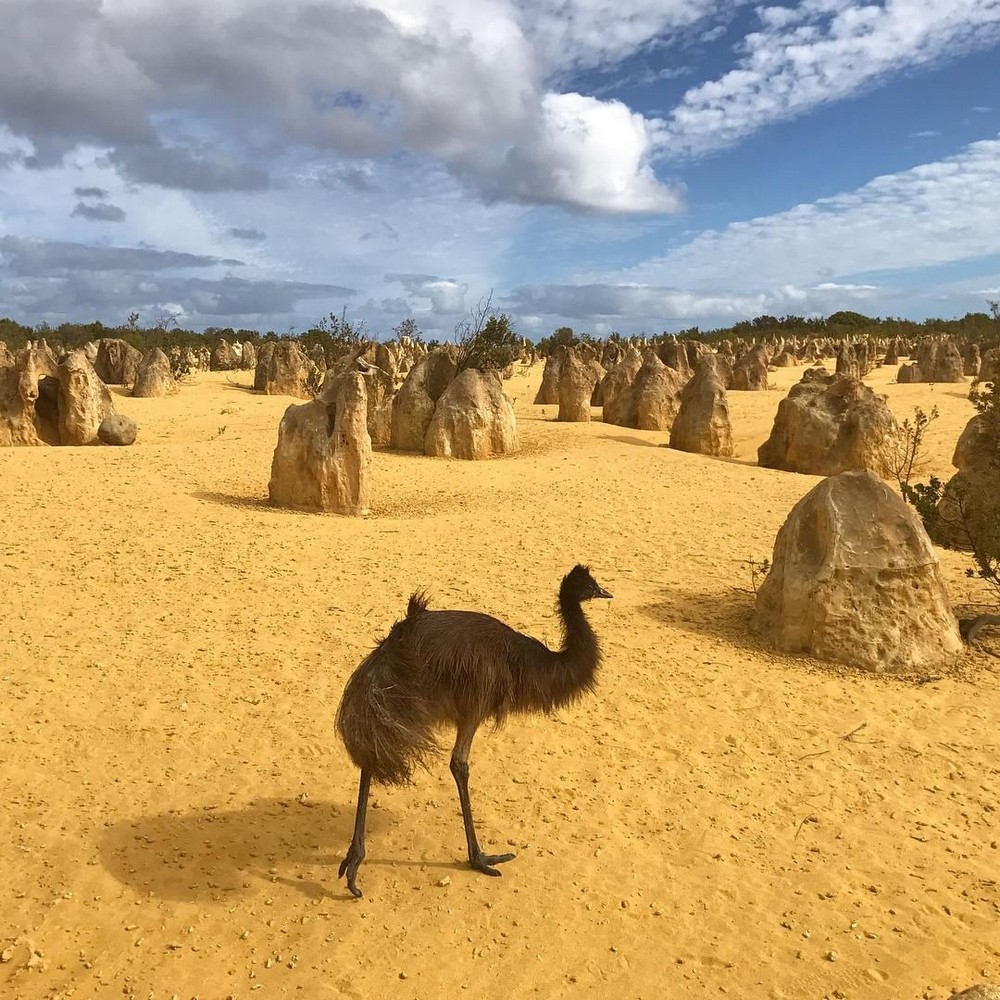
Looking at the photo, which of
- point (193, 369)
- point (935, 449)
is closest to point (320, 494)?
point (935, 449)

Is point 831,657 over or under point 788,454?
under

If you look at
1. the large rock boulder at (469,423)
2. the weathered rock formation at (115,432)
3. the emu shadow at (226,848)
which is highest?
the large rock boulder at (469,423)

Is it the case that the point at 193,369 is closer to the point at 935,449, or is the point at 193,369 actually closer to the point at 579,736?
the point at 935,449

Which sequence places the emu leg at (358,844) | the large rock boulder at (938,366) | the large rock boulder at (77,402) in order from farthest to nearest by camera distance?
the large rock boulder at (938,366) < the large rock boulder at (77,402) < the emu leg at (358,844)

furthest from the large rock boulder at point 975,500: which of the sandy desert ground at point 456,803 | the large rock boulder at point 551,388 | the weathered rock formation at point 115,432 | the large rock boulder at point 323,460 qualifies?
the large rock boulder at point 551,388

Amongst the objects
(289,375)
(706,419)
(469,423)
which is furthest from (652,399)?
(289,375)

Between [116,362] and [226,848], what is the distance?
27864 mm

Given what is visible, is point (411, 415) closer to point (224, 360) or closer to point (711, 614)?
point (711, 614)

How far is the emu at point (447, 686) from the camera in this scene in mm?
3631

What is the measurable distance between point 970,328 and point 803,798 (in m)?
70.9

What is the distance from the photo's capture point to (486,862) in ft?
13.0

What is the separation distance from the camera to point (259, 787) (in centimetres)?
470

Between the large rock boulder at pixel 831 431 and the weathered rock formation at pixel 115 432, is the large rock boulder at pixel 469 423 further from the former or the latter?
the weathered rock formation at pixel 115 432

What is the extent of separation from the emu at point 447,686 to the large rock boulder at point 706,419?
1320 centimetres
